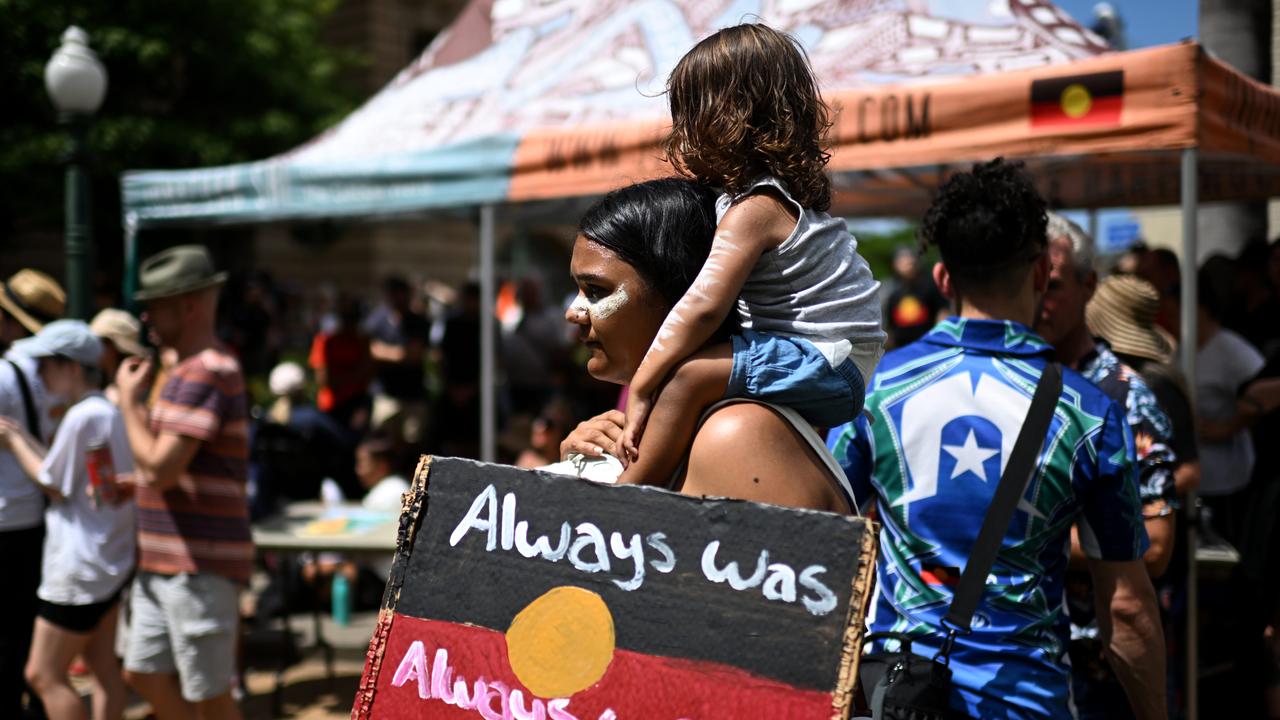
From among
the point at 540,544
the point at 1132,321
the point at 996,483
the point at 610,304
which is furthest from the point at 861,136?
the point at 540,544

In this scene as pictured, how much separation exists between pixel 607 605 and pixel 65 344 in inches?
147

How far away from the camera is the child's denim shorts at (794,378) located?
151 centimetres

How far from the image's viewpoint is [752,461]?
1.48 metres

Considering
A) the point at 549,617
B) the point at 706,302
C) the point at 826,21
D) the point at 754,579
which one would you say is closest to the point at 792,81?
the point at 706,302

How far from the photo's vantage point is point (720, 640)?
136 cm

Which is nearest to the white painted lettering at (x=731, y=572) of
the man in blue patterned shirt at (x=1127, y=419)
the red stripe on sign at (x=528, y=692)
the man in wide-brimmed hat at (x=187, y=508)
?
the red stripe on sign at (x=528, y=692)

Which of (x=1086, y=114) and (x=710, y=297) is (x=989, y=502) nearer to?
(x=710, y=297)

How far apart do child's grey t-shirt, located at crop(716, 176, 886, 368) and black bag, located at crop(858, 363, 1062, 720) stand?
0.49 meters

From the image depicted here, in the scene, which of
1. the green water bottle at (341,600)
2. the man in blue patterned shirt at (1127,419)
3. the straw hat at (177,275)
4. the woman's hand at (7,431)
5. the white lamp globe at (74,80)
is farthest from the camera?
the green water bottle at (341,600)

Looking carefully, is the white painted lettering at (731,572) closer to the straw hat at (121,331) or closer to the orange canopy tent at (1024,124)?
the orange canopy tent at (1024,124)

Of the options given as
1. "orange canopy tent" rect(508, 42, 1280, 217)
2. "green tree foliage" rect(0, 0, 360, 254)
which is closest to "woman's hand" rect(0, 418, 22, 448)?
"orange canopy tent" rect(508, 42, 1280, 217)

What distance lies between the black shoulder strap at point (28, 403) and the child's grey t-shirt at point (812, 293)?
12.3 feet

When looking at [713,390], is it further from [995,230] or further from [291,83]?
[291,83]

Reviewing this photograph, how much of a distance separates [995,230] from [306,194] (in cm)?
460
